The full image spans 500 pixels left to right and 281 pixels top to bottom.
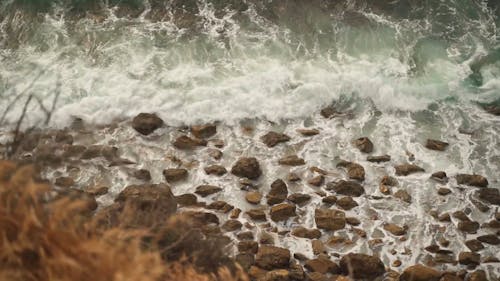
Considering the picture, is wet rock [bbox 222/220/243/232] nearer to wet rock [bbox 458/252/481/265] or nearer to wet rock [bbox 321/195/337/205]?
wet rock [bbox 321/195/337/205]

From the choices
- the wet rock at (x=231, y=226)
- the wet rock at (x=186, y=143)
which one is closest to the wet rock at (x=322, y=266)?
the wet rock at (x=231, y=226)

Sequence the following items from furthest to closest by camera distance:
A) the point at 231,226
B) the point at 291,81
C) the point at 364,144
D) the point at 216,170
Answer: the point at 291,81, the point at 364,144, the point at 216,170, the point at 231,226

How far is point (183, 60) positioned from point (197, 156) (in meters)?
2.45

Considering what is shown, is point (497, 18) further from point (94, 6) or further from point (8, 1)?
point (8, 1)

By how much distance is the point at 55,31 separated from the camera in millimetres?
9609

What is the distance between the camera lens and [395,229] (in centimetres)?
655

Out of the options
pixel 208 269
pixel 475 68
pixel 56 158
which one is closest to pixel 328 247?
pixel 208 269

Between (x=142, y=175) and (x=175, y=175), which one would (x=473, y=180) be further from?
(x=142, y=175)

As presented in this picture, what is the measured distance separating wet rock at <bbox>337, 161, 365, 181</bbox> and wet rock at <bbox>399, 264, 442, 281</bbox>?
5.10 feet

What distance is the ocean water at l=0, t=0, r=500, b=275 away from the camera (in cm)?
→ 726

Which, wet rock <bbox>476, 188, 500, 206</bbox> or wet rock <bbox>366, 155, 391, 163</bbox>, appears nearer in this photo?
wet rock <bbox>476, 188, 500, 206</bbox>

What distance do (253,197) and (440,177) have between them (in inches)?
107

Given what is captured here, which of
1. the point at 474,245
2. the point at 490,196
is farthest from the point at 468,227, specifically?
the point at 490,196

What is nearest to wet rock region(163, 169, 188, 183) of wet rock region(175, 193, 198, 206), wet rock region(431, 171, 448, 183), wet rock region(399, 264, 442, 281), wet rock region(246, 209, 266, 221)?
wet rock region(175, 193, 198, 206)
